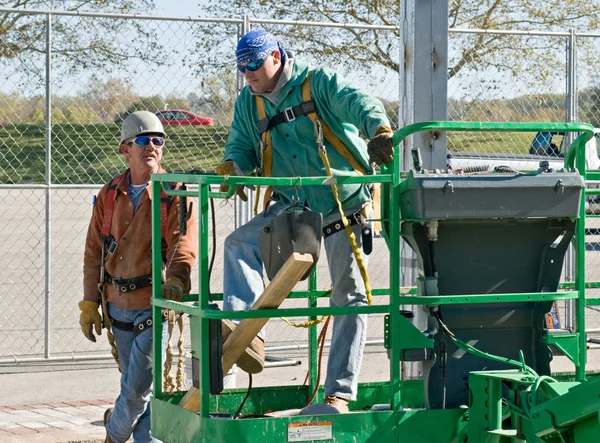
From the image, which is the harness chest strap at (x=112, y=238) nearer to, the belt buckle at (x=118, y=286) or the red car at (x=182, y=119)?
the belt buckle at (x=118, y=286)

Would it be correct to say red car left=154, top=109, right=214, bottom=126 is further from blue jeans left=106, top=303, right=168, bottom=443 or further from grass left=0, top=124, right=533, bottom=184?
blue jeans left=106, top=303, right=168, bottom=443

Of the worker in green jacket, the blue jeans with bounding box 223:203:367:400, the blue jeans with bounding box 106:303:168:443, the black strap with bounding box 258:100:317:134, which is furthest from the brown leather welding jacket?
the black strap with bounding box 258:100:317:134

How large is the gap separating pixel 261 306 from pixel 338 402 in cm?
93

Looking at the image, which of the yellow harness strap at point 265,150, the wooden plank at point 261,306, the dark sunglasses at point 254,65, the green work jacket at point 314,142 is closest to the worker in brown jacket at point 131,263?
the yellow harness strap at point 265,150

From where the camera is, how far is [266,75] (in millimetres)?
5883

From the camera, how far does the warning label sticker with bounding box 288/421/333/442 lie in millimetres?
4953

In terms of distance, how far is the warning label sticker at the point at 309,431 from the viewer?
16.3 feet

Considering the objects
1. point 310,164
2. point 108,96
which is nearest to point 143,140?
point 310,164

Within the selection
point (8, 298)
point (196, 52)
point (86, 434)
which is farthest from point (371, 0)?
point (86, 434)

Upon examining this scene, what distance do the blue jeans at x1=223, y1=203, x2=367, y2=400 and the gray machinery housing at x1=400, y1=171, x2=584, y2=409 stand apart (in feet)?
2.11

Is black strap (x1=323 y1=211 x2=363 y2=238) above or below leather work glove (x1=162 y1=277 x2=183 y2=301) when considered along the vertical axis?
above

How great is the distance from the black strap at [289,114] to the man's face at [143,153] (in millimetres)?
934

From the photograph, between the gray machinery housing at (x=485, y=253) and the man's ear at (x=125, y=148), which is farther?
the man's ear at (x=125, y=148)

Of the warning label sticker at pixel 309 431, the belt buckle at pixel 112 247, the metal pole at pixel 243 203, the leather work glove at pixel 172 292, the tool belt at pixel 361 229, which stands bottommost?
the warning label sticker at pixel 309 431
